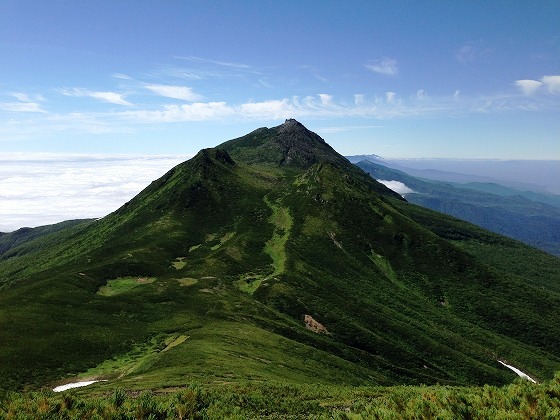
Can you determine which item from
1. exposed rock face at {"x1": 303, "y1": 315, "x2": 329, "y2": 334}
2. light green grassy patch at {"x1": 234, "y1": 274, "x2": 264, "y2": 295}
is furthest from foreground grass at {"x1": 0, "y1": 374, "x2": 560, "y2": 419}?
light green grassy patch at {"x1": 234, "y1": 274, "x2": 264, "y2": 295}

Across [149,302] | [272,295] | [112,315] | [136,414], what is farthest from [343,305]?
[136,414]

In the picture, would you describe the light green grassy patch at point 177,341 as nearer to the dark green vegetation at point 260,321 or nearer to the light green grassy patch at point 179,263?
the dark green vegetation at point 260,321

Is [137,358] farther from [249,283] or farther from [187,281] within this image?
[249,283]

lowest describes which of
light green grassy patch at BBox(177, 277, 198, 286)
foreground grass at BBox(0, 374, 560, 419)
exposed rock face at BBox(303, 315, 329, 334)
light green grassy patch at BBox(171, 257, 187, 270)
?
exposed rock face at BBox(303, 315, 329, 334)

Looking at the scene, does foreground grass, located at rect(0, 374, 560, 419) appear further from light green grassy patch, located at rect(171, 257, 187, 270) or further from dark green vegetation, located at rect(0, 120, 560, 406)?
light green grassy patch, located at rect(171, 257, 187, 270)

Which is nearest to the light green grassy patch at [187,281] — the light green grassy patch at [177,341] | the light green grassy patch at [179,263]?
the light green grassy patch at [179,263]

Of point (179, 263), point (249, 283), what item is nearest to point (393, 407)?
point (249, 283)
